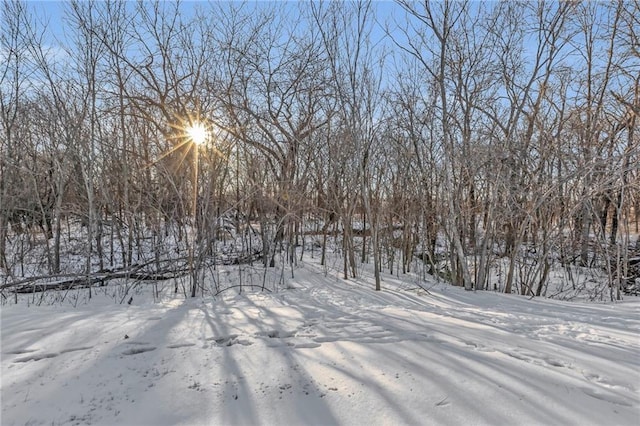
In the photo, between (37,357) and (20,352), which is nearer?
(37,357)

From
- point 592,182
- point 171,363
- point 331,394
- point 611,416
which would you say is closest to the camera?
point 611,416

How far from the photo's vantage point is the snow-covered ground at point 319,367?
1.85 m

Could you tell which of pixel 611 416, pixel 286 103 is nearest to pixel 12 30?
pixel 286 103

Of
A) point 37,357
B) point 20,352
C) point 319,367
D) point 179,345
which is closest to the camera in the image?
point 319,367

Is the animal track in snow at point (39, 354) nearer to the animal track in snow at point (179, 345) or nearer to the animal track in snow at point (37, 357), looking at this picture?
the animal track in snow at point (37, 357)

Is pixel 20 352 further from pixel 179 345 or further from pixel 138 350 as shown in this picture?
pixel 179 345

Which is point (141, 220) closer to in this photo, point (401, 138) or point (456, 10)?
point (401, 138)

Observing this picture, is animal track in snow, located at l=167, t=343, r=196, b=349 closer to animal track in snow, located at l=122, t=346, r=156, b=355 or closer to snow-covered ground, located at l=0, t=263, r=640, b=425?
snow-covered ground, located at l=0, t=263, r=640, b=425

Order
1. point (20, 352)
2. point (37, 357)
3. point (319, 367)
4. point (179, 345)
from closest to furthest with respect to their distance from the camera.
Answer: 1. point (319, 367)
2. point (37, 357)
3. point (20, 352)
4. point (179, 345)

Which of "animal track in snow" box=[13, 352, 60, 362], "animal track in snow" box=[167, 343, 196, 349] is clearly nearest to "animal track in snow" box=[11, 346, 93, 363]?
"animal track in snow" box=[13, 352, 60, 362]

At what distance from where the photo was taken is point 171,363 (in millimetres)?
2480

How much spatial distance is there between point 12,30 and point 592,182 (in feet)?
38.3

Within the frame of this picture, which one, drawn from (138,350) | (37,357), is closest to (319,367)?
(138,350)

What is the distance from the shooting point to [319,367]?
2.37 m
